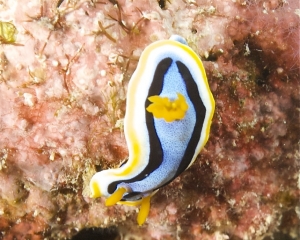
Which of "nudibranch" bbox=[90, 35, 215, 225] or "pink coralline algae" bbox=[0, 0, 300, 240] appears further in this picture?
"pink coralline algae" bbox=[0, 0, 300, 240]

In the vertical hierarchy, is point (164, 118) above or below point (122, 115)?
above

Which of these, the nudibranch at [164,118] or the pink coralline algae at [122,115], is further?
the pink coralline algae at [122,115]

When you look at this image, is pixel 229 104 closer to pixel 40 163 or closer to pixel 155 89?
pixel 155 89

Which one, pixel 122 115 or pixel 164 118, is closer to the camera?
pixel 164 118

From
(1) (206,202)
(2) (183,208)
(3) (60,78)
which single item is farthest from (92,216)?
(3) (60,78)
